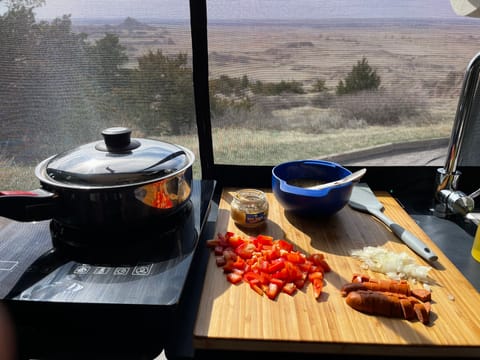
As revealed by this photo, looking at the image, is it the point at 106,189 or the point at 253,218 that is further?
the point at 253,218

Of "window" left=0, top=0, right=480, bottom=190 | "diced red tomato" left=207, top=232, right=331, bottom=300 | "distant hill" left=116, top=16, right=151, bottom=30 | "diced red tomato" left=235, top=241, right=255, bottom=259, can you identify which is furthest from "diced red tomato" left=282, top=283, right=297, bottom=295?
"distant hill" left=116, top=16, right=151, bottom=30

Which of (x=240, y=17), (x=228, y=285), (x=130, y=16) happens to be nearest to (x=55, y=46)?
(x=130, y=16)

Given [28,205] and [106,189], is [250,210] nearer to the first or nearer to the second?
[106,189]

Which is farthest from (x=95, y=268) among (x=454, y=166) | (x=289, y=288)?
(x=454, y=166)

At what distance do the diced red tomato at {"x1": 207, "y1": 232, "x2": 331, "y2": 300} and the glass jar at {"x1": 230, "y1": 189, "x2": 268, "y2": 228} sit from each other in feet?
0.17

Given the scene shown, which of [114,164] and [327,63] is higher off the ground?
[327,63]

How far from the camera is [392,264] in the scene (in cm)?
75

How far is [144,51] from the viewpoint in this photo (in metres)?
1.01

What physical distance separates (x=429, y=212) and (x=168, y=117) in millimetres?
800

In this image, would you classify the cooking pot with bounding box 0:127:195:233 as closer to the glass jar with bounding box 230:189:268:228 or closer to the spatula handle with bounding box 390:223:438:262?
the glass jar with bounding box 230:189:268:228

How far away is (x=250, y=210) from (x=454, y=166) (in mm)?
583

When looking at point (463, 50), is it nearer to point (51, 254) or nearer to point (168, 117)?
point (168, 117)

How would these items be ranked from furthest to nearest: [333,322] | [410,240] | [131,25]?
[131,25] → [410,240] → [333,322]

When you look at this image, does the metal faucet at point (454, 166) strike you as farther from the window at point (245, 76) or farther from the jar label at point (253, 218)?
the jar label at point (253, 218)
